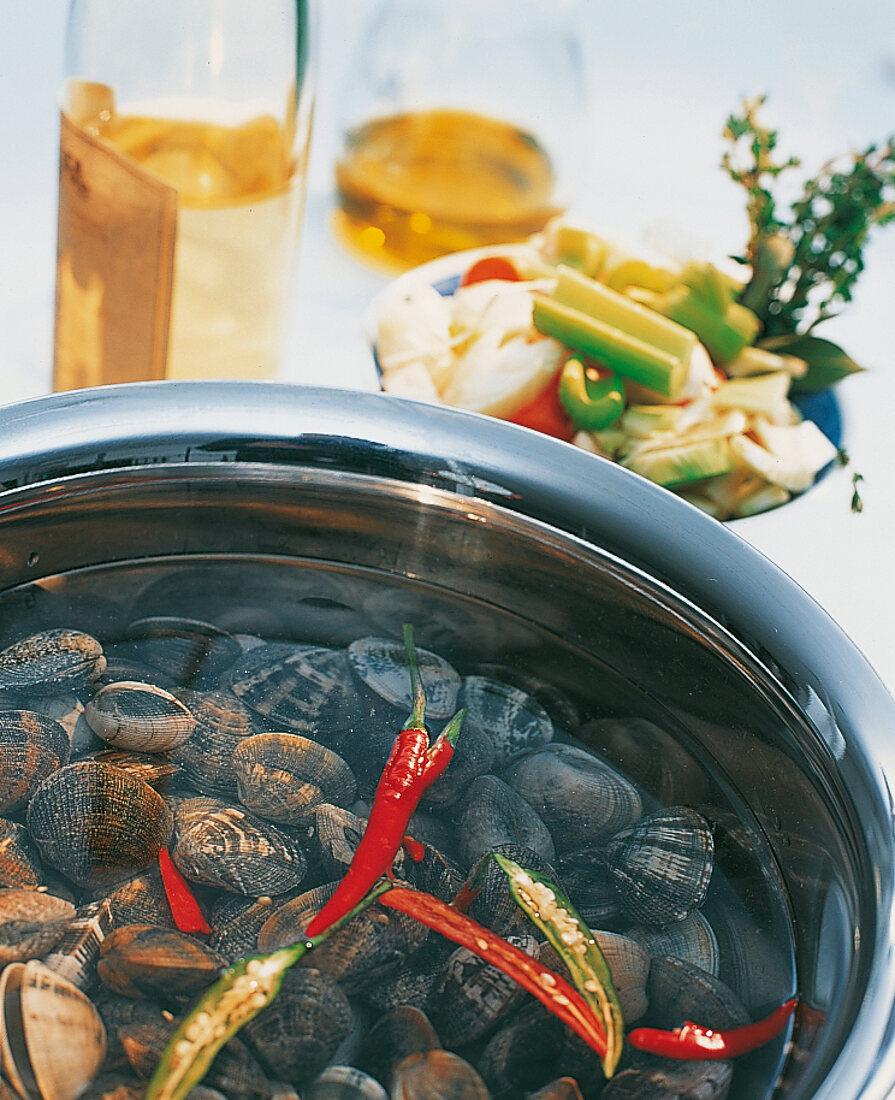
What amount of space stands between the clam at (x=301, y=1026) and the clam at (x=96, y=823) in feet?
0.21

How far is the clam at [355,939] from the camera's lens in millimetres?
328

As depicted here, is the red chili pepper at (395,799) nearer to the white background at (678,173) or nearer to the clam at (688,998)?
the clam at (688,998)

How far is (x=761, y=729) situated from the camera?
0.40m

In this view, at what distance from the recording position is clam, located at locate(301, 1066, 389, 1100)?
1.00 ft

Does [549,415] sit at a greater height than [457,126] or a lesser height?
lesser

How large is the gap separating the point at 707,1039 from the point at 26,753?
0.22 m

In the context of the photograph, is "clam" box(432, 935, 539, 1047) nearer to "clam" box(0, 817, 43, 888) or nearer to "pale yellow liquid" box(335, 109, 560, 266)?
"clam" box(0, 817, 43, 888)

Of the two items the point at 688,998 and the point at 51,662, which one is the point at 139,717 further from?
the point at 688,998

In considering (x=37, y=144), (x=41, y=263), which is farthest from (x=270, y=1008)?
(x=37, y=144)

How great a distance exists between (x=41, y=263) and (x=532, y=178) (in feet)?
1.21

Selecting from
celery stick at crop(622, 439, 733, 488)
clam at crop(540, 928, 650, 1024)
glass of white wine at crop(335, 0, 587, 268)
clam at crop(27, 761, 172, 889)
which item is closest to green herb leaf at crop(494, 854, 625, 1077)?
clam at crop(540, 928, 650, 1024)

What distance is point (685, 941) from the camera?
1.19 ft

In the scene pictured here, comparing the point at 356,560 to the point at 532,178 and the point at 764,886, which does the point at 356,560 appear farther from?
the point at 532,178

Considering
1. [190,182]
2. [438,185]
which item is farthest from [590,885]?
[438,185]
